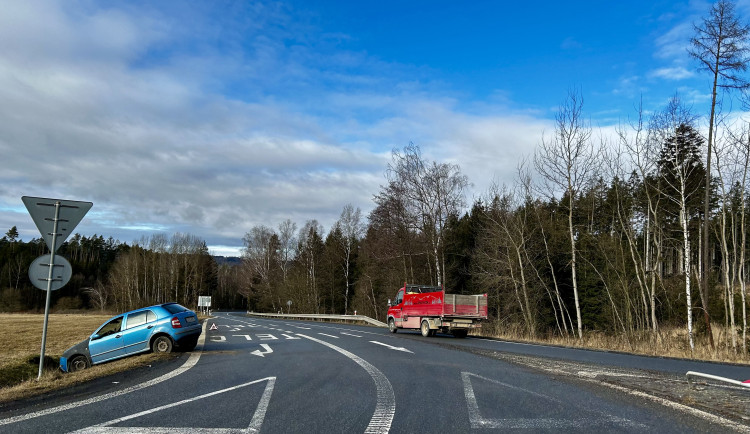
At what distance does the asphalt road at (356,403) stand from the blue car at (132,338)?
2.82m

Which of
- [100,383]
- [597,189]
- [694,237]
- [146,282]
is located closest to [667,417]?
[100,383]

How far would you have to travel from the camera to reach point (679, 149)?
20.9 m

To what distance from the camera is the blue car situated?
1340 centimetres

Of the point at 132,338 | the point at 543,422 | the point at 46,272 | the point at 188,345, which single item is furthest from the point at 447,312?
the point at 543,422

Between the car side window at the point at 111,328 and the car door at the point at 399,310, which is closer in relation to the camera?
the car side window at the point at 111,328

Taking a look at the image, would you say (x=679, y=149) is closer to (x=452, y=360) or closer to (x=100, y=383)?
(x=452, y=360)

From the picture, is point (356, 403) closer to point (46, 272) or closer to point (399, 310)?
point (46, 272)

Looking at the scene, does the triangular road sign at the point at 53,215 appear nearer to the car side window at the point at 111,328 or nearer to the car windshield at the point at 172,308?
the car side window at the point at 111,328

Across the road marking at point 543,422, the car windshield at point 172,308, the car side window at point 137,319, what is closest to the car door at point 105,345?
the car side window at point 137,319

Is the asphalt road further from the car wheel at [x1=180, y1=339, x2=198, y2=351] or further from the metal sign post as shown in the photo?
the car wheel at [x1=180, y1=339, x2=198, y2=351]

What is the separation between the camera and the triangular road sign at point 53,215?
9.54m

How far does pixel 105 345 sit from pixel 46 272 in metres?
4.73

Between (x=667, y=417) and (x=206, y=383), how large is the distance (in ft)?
22.7

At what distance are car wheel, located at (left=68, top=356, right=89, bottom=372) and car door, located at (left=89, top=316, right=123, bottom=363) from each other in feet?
0.59
